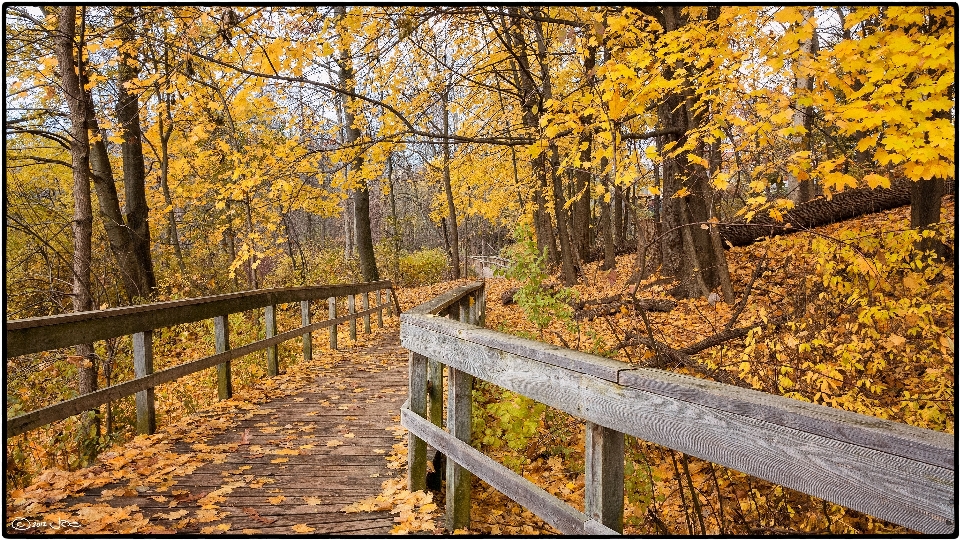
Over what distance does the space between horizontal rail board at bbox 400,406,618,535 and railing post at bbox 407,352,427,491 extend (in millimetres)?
86

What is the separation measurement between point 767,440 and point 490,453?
12.7ft

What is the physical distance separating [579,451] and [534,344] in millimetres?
3621

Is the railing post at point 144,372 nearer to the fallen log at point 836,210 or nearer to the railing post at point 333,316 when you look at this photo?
the railing post at point 333,316

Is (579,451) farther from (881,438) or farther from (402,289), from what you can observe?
(402,289)

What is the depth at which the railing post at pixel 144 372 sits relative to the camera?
178 inches

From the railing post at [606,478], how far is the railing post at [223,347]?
4.75 metres

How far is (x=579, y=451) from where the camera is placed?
222 inches

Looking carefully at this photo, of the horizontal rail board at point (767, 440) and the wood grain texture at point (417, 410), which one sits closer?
the horizontal rail board at point (767, 440)

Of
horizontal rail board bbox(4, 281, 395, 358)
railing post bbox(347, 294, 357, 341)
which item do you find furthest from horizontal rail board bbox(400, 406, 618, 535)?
railing post bbox(347, 294, 357, 341)

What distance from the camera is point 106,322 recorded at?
4113 mm

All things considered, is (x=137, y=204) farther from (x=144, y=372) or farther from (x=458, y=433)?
(x=458, y=433)

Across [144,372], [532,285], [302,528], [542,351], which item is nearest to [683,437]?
[542,351]

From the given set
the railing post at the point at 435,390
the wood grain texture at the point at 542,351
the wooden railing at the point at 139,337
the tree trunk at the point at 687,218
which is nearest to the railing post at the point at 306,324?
the wooden railing at the point at 139,337

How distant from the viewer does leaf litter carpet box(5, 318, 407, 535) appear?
3.19m
